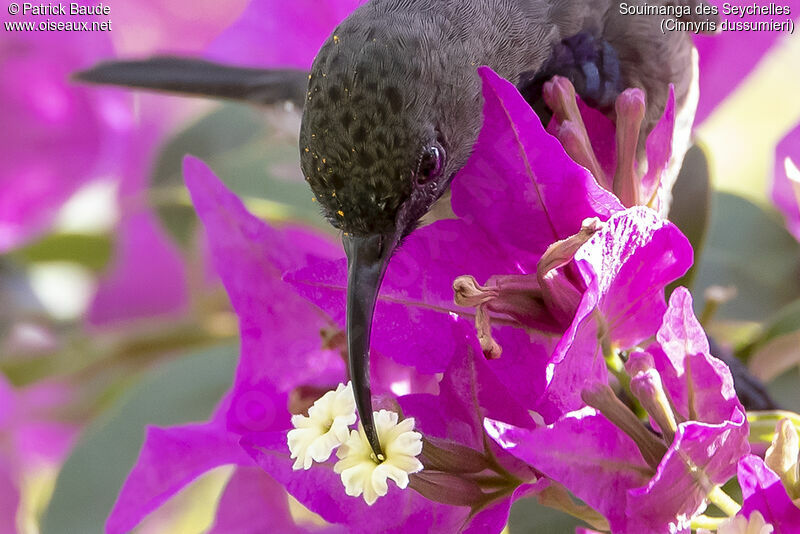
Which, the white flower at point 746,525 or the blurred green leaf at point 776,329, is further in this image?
the blurred green leaf at point 776,329

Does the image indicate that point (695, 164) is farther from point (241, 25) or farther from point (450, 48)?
point (241, 25)

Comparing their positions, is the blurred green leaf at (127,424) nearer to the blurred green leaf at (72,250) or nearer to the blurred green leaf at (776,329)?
the blurred green leaf at (72,250)

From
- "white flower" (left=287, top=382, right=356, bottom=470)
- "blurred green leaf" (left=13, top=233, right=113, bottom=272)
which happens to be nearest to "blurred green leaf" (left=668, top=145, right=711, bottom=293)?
"white flower" (left=287, top=382, right=356, bottom=470)

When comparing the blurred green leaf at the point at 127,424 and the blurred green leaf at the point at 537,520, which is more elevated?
the blurred green leaf at the point at 537,520

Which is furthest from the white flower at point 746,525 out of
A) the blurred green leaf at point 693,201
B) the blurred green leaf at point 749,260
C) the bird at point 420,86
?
the blurred green leaf at point 749,260

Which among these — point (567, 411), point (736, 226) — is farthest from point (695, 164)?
point (567, 411)

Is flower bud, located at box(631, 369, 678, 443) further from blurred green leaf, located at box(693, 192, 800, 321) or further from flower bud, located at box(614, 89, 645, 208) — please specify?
blurred green leaf, located at box(693, 192, 800, 321)

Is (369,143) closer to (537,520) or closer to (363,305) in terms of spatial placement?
(363,305)
